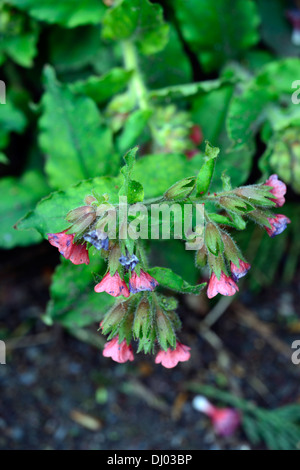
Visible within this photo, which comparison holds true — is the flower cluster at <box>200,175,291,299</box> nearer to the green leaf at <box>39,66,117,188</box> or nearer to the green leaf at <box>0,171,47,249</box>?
the green leaf at <box>39,66,117,188</box>

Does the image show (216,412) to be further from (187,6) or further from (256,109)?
(187,6)

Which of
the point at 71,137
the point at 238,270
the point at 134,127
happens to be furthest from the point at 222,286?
the point at 71,137

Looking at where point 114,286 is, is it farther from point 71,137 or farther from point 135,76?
point 135,76

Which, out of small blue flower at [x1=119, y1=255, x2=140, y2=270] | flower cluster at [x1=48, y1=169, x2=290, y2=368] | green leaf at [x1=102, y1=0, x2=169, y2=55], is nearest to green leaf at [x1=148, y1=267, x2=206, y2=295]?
flower cluster at [x1=48, y1=169, x2=290, y2=368]

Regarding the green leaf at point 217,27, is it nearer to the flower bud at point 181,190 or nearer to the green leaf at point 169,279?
the flower bud at point 181,190

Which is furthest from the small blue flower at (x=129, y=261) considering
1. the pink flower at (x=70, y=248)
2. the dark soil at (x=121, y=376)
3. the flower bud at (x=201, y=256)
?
the dark soil at (x=121, y=376)
